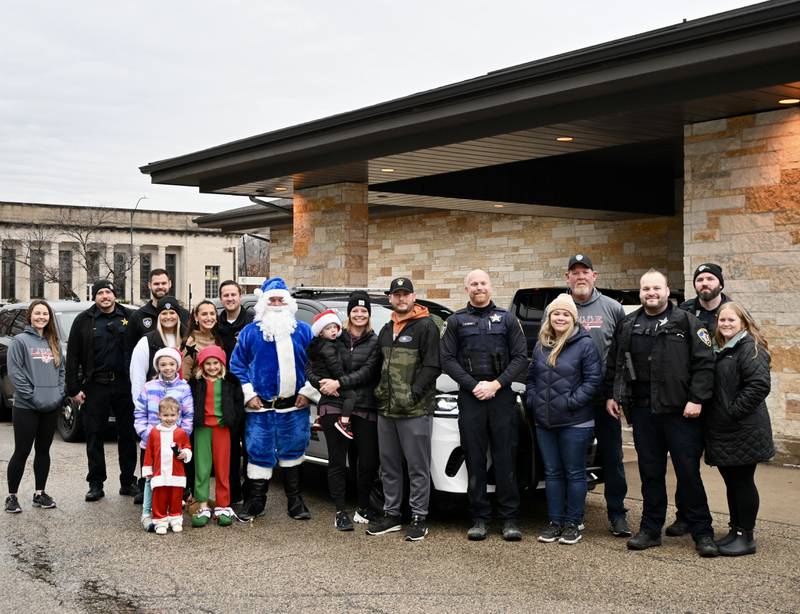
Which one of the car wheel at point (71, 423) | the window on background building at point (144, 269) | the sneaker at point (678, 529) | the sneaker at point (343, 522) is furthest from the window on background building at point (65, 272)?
the sneaker at point (678, 529)

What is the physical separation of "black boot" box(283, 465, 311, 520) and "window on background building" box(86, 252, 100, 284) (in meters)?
61.7

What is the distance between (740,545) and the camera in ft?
20.9

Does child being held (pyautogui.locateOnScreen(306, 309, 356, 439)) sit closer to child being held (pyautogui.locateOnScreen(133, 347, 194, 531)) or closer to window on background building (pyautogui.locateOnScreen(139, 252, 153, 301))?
child being held (pyautogui.locateOnScreen(133, 347, 194, 531))

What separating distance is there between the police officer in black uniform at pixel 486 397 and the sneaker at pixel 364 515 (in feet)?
2.83

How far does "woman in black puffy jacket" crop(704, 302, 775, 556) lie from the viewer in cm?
619

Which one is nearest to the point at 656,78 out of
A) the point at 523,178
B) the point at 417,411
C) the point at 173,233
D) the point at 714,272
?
the point at 714,272

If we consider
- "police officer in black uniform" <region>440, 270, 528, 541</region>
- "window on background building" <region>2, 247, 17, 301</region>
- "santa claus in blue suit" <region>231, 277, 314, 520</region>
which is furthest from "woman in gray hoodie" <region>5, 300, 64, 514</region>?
"window on background building" <region>2, 247, 17, 301</region>

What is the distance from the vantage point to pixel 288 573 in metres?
5.96

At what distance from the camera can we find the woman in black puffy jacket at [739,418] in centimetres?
619

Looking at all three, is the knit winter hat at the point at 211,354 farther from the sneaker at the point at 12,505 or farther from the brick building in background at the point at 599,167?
the brick building in background at the point at 599,167

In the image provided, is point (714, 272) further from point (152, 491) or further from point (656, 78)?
point (152, 491)

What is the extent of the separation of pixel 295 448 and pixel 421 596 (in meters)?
2.36

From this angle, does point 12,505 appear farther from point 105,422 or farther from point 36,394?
point 105,422

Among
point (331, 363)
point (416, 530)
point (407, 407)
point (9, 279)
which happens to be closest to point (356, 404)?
point (331, 363)
